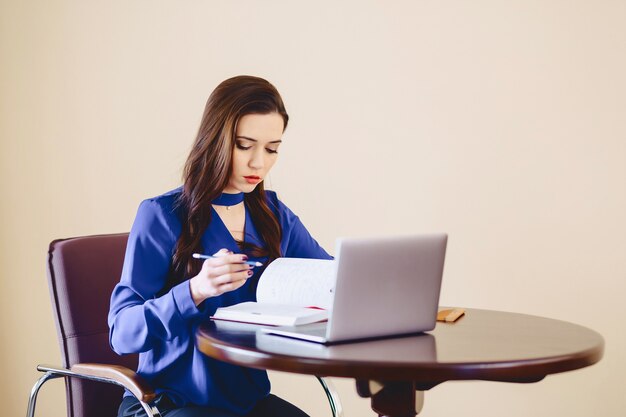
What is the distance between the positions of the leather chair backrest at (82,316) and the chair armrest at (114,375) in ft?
0.26

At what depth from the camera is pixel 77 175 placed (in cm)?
339

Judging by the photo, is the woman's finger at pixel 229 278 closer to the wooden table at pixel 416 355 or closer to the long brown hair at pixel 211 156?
the wooden table at pixel 416 355

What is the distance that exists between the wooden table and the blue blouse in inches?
3.7

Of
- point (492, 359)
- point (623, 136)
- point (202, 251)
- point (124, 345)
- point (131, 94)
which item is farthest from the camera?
point (131, 94)

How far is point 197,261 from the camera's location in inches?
74.6

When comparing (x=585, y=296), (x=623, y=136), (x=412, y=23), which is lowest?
(x=585, y=296)

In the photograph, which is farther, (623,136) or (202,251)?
(623,136)

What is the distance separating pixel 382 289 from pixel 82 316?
860 millimetres

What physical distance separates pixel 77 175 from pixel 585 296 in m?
2.03

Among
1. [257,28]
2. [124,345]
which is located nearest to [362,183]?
[257,28]

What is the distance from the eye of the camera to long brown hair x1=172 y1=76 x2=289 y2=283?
6.22ft

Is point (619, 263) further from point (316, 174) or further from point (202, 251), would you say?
point (202, 251)

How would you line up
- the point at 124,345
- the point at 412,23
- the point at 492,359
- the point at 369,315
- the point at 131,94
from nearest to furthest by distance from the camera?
the point at 492,359 < the point at 369,315 < the point at 124,345 < the point at 412,23 < the point at 131,94

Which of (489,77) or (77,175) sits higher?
(489,77)
